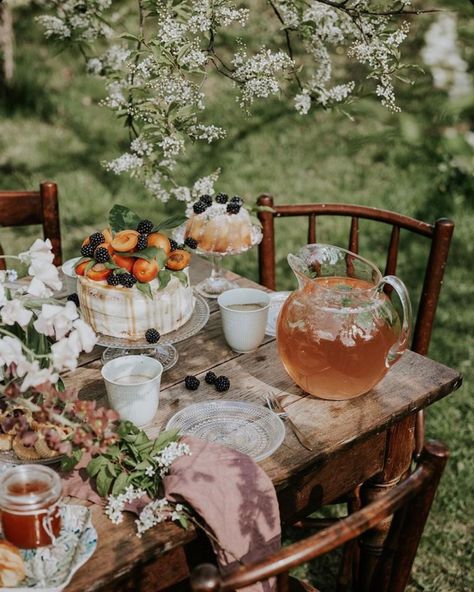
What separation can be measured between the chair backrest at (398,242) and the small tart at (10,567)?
1287 mm

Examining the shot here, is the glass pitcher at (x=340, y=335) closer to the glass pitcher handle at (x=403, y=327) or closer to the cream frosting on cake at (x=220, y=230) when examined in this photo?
the glass pitcher handle at (x=403, y=327)

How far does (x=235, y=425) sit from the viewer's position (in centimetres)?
145

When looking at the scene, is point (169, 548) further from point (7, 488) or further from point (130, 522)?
point (7, 488)

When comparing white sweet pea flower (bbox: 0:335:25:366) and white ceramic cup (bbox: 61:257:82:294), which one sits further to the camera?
white ceramic cup (bbox: 61:257:82:294)

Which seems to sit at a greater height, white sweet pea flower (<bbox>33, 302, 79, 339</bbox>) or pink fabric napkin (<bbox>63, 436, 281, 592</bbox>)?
white sweet pea flower (<bbox>33, 302, 79, 339</bbox>)

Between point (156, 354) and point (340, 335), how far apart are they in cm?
47

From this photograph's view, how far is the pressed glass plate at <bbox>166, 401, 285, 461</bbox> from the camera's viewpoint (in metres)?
1.39

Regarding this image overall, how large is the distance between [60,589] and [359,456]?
687 mm

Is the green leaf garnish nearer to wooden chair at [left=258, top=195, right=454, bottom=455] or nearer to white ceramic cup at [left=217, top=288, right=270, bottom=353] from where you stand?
white ceramic cup at [left=217, top=288, right=270, bottom=353]

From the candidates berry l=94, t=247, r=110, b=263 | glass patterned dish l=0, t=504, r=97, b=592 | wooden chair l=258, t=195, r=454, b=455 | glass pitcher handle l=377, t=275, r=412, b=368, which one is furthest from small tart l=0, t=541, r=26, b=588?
wooden chair l=258, t=195, r=454, b=455

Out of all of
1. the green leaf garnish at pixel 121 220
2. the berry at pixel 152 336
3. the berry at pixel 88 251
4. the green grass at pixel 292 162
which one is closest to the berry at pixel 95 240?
the berry at pixel 88 251

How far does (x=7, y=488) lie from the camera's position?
43.3 inches

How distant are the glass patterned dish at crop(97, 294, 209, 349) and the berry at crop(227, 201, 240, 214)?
0.29 m

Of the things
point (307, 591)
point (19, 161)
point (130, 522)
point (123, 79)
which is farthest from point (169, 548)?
point (19, 161)
